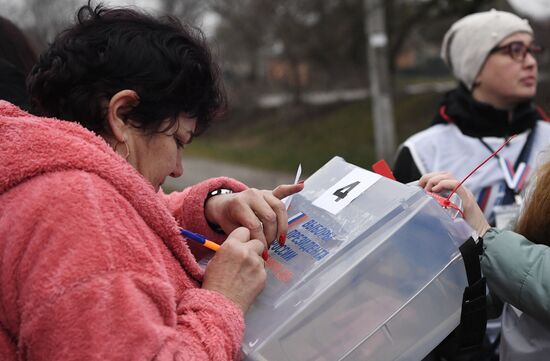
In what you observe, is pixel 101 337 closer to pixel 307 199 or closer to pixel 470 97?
pixel 307 199

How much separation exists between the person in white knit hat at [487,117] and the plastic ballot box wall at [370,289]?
1227 millimetres

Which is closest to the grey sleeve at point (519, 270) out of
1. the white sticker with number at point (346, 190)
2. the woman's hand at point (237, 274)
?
the white sticker with number at point (346, 190)

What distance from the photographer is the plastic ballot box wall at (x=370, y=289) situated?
3.88 feet

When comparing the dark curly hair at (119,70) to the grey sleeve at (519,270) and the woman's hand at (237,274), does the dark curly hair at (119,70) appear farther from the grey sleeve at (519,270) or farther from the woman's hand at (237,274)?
the grey sleeve at (519,270)

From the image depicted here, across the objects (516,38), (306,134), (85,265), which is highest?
(85,265)

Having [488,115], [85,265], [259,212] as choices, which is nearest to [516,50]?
[488,115]

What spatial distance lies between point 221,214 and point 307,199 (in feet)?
0.82

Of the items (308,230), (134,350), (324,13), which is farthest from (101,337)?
(324,13)

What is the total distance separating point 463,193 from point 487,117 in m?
1.16

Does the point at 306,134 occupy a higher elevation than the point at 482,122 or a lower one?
lower

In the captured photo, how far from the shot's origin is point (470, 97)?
2.66m

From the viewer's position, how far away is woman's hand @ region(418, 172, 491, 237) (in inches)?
60.9

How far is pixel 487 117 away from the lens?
2.58 metres

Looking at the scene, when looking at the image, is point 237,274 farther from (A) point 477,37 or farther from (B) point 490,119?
(A) point 477,37
